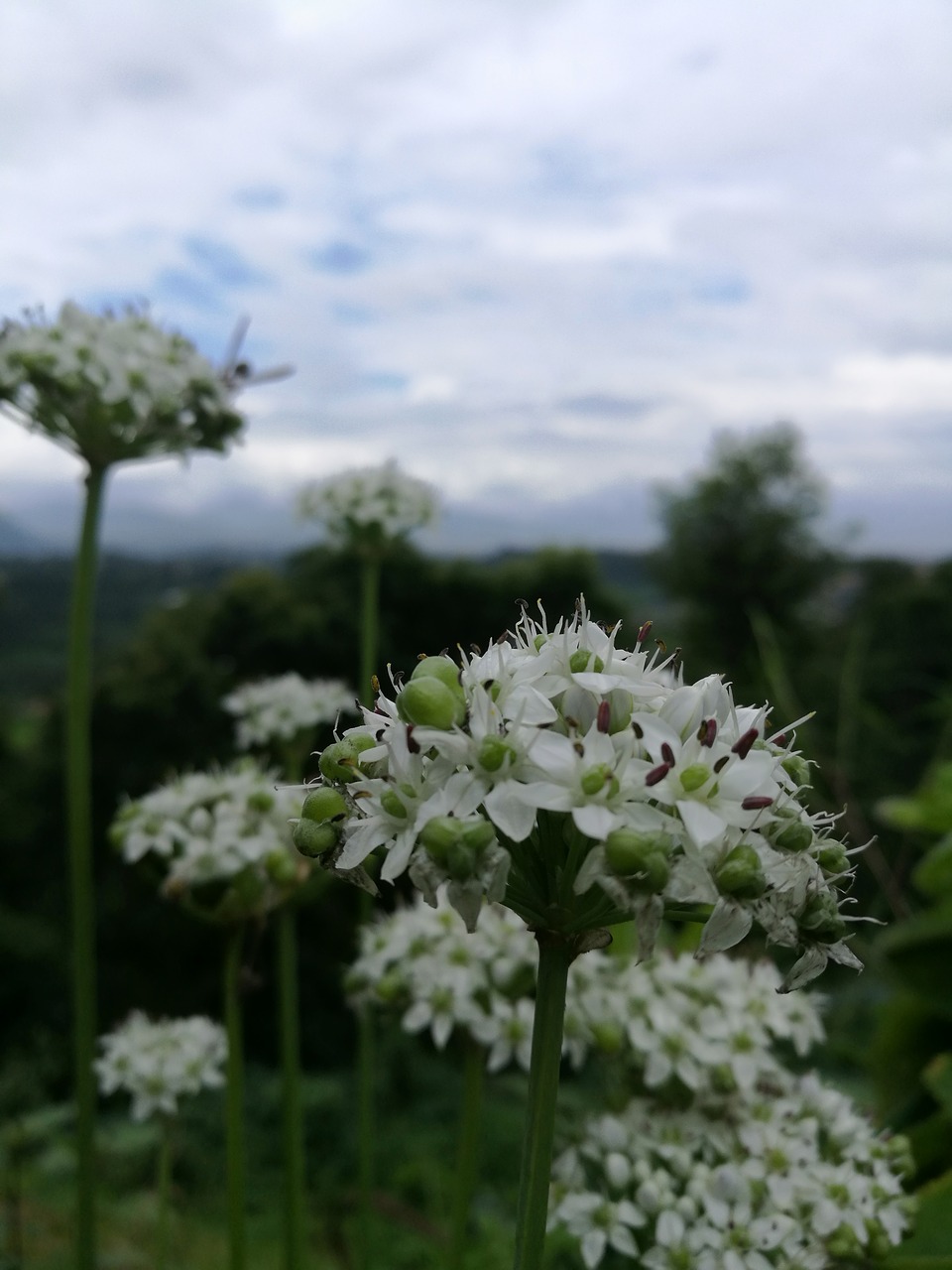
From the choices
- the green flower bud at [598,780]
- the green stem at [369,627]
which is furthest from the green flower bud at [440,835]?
the green stem at [369,627]

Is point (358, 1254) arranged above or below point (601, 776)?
below

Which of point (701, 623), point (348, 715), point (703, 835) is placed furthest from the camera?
point (701, 623)

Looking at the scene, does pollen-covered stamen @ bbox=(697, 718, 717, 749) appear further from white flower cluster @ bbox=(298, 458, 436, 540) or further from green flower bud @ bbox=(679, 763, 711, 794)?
white flower cluster @ bbox=(298, 458, 436, 540)

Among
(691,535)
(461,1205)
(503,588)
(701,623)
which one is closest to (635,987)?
(461,1205)

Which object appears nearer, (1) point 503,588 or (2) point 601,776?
(2) point 601,776

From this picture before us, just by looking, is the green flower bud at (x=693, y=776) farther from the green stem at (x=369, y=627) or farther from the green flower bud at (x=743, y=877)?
the green stem at (x=369, y=627)

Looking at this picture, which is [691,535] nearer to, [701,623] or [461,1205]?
[701,623]

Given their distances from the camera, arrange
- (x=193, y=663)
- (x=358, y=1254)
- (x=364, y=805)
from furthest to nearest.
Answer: (x=193, y=663) < (x=358, y=1254) < (x=364, y=805)

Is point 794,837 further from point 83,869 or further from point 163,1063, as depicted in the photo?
point 163,1063
